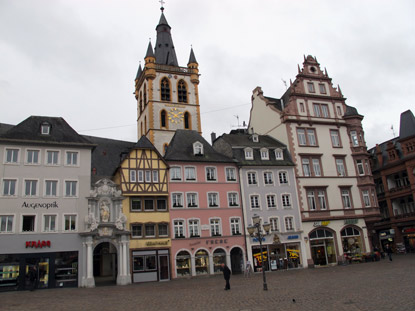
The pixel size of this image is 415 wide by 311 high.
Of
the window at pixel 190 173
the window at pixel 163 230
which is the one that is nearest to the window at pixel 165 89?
the window at pixel 190 173

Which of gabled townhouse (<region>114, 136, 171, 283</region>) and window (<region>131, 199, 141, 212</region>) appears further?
window (<region>131, 199, 141, 212</region>)

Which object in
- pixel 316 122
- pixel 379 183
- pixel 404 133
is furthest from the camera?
pixel 379 183

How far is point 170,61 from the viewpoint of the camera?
64438mm

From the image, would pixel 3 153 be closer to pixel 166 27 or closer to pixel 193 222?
pixel 193 222

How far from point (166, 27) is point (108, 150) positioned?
29.6 meters

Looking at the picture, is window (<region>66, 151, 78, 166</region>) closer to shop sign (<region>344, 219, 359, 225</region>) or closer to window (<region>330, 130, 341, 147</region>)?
window (<region>330, 130, 341, 147</region>)

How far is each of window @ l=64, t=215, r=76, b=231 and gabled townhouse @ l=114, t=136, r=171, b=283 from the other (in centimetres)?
434

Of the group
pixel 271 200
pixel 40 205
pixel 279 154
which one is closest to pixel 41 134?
pixel 40 205

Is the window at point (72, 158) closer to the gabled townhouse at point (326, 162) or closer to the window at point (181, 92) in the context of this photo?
the gabled townhouse at point (326, 162)

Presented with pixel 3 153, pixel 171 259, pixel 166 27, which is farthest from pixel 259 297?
pixel 166 27

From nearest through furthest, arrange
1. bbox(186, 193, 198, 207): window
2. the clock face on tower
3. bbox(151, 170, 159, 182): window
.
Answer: bbox(151, 170, 159, 182): window
bbox(186, 193, 198, 207): window
the clock face on tower

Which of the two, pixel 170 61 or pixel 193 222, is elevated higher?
pixel 170 61

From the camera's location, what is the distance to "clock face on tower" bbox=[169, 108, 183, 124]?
59406mm

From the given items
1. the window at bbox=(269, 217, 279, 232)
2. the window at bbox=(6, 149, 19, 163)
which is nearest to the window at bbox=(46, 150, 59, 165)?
the window at bbox=(6, 149, 19, 163)
